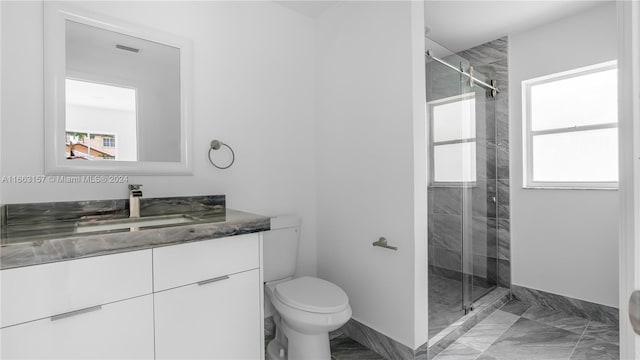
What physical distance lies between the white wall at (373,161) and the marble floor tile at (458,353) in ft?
0.83

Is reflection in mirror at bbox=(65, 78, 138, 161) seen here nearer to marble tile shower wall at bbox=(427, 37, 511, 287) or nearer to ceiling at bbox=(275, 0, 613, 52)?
ceiling at bbox=(275, 0, 613, 52)

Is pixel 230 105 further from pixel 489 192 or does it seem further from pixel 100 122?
pixel 489 192

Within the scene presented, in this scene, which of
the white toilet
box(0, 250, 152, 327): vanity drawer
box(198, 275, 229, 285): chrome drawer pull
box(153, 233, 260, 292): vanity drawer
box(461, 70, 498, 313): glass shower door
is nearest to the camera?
box(0, 250, 152, 327): vanity drawer

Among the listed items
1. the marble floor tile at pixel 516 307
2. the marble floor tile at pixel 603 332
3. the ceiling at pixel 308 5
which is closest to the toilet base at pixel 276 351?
the marble floor tile at pixel 516 307

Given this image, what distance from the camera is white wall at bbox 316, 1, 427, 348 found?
1785 mm

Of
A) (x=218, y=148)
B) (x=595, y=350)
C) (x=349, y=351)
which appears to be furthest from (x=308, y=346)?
(x=595, y=350)

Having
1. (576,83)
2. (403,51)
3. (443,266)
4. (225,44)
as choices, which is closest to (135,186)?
(225,44)

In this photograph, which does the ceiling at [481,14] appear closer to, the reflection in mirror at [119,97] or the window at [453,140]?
the window at [453,140]

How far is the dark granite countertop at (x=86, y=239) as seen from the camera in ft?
3.12

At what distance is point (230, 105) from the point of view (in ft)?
6.61

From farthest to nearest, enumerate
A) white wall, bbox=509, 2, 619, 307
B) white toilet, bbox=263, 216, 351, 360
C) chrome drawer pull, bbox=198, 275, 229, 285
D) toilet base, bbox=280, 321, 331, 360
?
white wall, bbox=509, 2, 619, 307, toilet base, bbox=280, 321, 331, 360, white toilet, bbox=263, 216, 351, 360, chrome drawer pull, bbox=198, 275, 229, 285

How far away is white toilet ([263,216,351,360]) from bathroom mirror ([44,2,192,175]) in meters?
0.76

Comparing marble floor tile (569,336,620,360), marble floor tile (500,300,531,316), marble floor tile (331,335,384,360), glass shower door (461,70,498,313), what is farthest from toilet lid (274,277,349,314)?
marble floor tile (500,300,531,316)

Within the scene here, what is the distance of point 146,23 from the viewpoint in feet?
5.64
